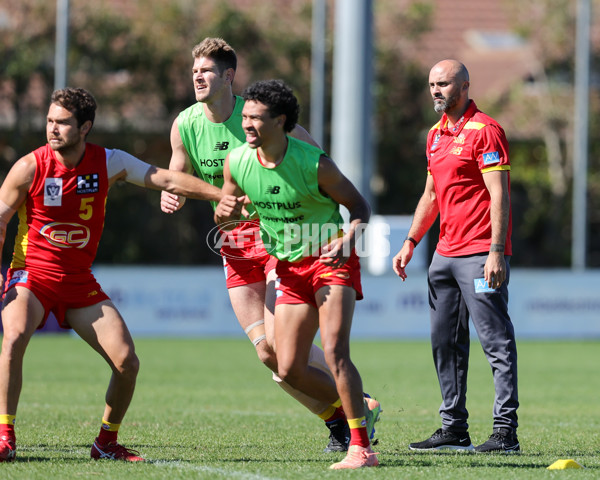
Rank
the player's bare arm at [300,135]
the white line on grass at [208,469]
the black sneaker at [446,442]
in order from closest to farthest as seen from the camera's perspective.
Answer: the white line on grass at [208,469] < the player's bare arm at [300,135] < the black sneaker at [446,442]

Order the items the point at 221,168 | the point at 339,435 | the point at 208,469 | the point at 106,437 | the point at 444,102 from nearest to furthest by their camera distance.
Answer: the point at 208,469
the point at 106,437
the point at 339,435
the point at 444,102
the point at 221,168

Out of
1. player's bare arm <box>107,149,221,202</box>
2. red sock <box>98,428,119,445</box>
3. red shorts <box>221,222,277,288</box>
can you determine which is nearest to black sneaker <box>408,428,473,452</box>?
red shorts <box>221,222,277,288</box>

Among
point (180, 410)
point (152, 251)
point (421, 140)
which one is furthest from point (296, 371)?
point (421, 140)

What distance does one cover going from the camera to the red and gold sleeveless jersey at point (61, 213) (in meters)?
6.77

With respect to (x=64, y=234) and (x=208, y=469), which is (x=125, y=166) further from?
(x=208, y=469)

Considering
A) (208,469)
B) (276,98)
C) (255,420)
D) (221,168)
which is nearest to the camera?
(208,469)

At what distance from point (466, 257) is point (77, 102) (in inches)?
112

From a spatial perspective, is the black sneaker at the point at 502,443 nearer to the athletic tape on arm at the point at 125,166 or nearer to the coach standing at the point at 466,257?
the coach standing at the point at 466,257

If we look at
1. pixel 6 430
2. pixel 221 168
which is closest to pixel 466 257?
pixel 221 168

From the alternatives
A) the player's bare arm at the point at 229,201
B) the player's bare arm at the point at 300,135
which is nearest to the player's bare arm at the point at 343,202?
the player's bare arm at the point at 229,201

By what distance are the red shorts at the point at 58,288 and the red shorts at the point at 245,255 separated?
119 centimetres

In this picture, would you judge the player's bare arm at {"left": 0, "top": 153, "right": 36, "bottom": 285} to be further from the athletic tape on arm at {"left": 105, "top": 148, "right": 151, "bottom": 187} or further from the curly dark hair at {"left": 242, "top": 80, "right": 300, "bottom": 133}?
the curly dark hair at {"left": 242, "top": 80, "right": 300, "bottom": 133}

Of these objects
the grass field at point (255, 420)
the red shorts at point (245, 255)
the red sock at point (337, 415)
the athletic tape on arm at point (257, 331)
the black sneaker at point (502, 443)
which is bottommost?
the grass field at point (255, 420)

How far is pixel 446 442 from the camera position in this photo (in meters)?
7.60
